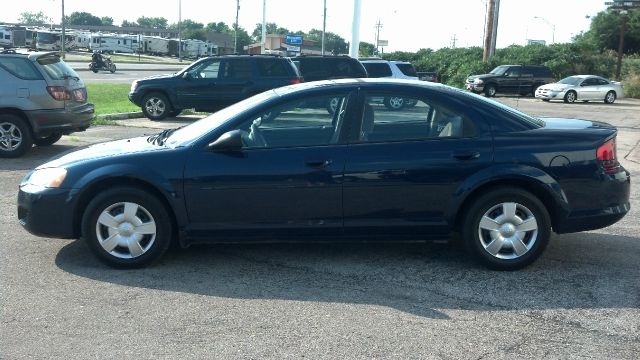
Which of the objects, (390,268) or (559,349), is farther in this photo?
(390,268)

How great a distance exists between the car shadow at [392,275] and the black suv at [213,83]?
12.0m

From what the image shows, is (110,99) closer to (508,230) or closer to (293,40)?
(508,230)

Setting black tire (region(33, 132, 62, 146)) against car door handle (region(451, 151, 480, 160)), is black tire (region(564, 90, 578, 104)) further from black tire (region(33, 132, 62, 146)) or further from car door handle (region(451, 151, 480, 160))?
car door handle (region(451, 151, 480, 160))

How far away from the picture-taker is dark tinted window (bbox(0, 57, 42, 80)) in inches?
440

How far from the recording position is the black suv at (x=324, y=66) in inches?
793

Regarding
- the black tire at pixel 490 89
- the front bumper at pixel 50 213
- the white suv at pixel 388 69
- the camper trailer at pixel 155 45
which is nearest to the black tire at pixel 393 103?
the front bumper at pixel 50 213

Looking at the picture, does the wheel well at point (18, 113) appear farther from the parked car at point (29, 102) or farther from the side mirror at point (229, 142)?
the side mirror at point (229, 142)

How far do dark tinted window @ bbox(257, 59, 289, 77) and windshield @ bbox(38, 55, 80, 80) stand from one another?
22.4ft

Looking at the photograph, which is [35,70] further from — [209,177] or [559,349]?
[559,349]

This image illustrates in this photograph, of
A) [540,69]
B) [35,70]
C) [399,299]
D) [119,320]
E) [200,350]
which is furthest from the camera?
[540,69]

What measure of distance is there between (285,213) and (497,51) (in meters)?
51.2

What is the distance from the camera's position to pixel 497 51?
177 ft

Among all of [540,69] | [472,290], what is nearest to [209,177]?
[472,290]

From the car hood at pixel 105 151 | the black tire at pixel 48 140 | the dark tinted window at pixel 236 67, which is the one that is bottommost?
the black tire at pixel 48 140
